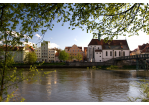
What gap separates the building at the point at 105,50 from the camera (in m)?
70.3

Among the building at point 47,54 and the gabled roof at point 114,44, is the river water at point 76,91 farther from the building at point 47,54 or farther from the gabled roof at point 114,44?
the building at point 47,54

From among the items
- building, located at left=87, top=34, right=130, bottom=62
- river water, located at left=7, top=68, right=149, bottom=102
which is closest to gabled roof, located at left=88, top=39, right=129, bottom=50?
building, located at left=87, top=34, right=130, bottom=62

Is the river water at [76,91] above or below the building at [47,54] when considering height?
below

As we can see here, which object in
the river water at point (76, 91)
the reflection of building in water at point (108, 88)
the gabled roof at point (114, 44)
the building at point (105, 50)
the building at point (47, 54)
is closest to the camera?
the river water at point (76, 91)

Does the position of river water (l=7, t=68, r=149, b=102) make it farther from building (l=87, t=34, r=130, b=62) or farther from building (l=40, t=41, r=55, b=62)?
building (l=40, t=41, r=55, b=62)

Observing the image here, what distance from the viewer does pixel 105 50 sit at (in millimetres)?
71750

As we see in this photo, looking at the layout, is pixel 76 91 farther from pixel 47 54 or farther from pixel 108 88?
pixel 47 54

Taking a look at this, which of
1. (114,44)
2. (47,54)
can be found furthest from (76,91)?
(47,54)

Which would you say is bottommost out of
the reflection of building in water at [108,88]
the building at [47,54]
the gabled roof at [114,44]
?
the reflection of building in water at [108,88]

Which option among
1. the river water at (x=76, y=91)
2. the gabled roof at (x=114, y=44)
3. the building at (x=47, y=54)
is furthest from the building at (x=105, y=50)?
the river water at (x=76, y=91)

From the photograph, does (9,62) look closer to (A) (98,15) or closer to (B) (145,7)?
(A) (98,15)

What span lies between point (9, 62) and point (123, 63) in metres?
57.6

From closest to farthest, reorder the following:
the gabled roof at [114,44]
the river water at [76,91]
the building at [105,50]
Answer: the river water at [76,91], the building at [105,50], the gabled roof at [114,44]

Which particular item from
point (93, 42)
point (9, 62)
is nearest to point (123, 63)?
point (93, 42)
